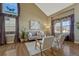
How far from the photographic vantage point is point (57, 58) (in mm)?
2959

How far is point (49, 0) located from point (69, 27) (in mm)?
844

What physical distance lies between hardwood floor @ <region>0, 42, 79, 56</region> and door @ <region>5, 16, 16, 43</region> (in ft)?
0.59

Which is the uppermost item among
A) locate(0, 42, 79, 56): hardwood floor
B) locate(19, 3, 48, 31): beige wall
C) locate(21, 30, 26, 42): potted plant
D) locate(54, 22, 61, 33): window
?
locate(19, 3, 48, 31): beige wall

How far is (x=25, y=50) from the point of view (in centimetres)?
305

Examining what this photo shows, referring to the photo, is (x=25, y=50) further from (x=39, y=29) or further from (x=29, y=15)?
(x=29, y=15)

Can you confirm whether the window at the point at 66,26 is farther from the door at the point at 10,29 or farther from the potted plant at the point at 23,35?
the door at the point at 10,29

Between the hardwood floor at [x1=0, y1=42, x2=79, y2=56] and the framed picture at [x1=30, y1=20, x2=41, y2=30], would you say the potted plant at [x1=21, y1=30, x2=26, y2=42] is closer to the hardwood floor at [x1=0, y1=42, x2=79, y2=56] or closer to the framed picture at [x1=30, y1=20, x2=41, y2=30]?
the hardwood floor at [x1=0, y1=42, x2=79, y2=56]

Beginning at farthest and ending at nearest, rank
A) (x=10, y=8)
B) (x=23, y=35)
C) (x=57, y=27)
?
1. (x=57, y=27)
2. (x=23, y=35)
3. (x=10, y=8)

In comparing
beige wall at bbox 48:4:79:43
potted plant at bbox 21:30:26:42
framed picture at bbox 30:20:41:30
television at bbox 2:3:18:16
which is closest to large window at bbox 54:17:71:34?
beige wall at bbox 48:4:79:43

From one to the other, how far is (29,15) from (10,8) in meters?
0.50

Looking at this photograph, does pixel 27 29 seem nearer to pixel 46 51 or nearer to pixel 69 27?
pixel 46 51

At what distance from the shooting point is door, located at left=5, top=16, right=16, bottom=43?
295cm

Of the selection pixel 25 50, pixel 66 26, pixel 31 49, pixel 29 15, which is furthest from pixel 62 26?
pixel 25 50

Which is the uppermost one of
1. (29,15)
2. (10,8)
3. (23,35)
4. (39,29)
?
(10,8)
